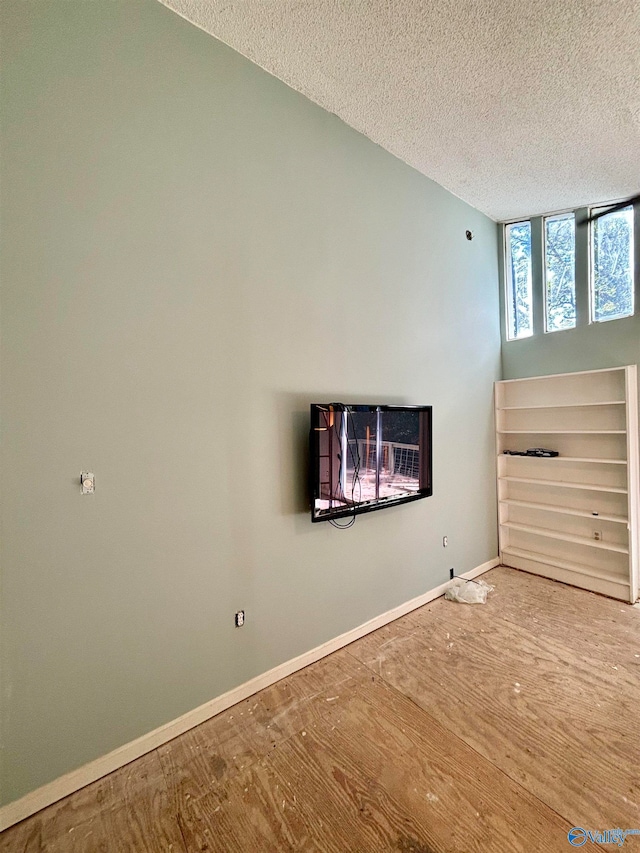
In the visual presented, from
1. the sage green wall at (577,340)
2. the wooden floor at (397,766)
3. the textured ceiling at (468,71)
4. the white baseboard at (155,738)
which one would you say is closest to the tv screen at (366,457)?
the white baseboard at (155,738)

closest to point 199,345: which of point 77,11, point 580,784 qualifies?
point 77,11

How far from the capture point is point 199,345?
187cm

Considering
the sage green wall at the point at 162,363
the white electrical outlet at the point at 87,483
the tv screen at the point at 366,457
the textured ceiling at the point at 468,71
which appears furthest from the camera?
the tv screen at the point at 366,457

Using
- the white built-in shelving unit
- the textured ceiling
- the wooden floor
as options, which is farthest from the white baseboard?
the textured ceiling

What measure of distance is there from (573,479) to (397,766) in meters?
3.07

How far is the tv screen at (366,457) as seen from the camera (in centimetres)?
220

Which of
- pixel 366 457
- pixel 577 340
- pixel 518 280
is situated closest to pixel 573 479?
pixel 577 340

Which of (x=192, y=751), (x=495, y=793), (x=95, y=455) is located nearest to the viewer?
(x=495, y=793)

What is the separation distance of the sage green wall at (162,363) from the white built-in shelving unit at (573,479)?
6.44ft

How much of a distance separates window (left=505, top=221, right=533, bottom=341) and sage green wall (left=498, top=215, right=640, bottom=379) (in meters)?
0.07

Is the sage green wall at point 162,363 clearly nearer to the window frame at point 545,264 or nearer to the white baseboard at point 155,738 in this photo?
the white baseboard at point 155,738

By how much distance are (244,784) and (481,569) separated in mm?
2905

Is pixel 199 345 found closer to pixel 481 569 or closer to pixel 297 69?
pixel 297 69

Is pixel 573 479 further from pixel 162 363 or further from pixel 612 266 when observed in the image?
pixel 162 363
